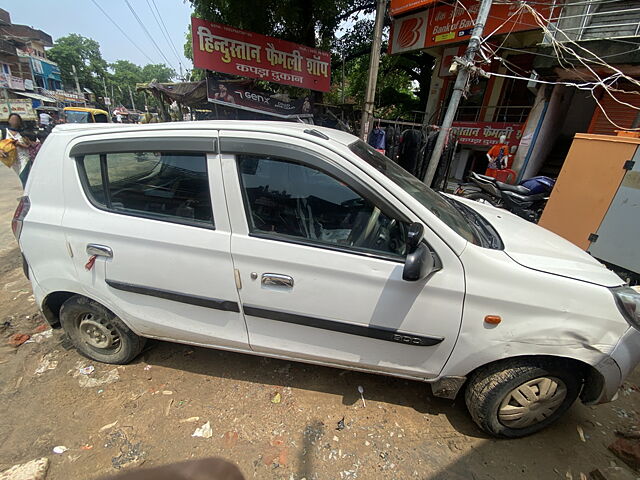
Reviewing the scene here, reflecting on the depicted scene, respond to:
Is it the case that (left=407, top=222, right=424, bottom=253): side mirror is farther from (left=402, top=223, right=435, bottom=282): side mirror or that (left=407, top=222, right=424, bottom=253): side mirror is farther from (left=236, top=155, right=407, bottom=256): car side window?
(left=236, top=155, right=407, bottom=256): car side window

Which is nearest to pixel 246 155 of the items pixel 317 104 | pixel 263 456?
pixel 263 456

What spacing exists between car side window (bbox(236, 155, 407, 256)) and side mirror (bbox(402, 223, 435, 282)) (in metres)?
0.20

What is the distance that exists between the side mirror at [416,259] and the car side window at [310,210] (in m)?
0.20

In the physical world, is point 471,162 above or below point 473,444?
above

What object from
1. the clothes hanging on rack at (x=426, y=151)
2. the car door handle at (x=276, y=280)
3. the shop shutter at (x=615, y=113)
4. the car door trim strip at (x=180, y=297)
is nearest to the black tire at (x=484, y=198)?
the clothes hanging on rack at (x=426, y=151)

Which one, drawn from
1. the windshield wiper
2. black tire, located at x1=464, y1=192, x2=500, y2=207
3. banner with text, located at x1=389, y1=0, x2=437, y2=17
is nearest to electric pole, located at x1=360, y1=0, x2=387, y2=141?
black tire, located at x1=464, y1=192, x2=500, y2=207

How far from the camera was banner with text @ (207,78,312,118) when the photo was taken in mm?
8016

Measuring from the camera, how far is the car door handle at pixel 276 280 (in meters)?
1.70

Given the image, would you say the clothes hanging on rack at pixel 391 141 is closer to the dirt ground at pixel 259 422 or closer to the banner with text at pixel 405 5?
the banner with text at pixel 405 5

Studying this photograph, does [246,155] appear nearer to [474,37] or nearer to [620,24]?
[474,37]

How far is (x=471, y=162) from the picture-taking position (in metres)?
11.8

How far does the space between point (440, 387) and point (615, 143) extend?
475 centimetres

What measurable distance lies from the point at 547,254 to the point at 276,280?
1.65 meters

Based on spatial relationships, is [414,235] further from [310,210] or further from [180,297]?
[180,297]
